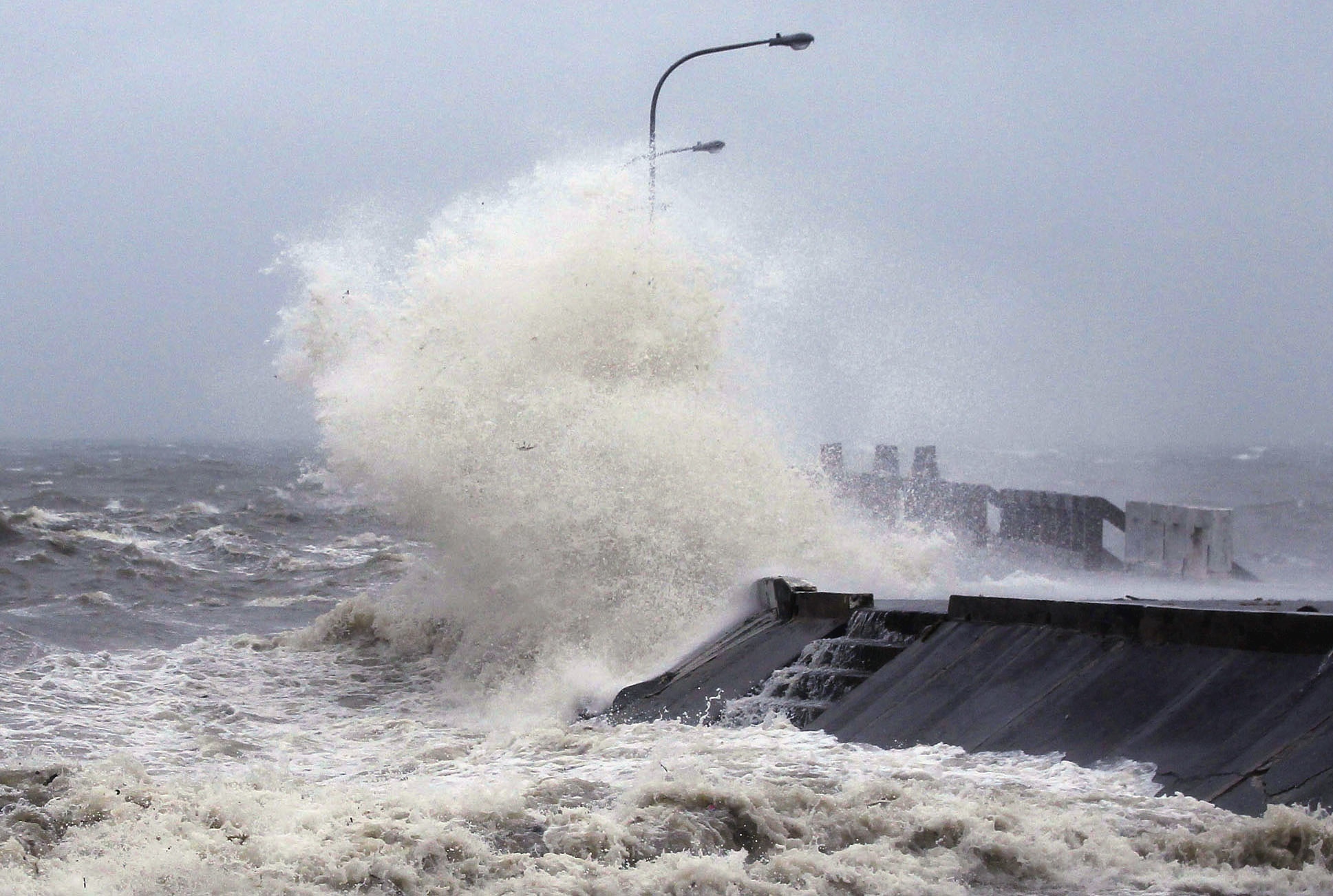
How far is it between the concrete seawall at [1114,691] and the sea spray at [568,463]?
96.7 inches

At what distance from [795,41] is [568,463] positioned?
6850 millimetres

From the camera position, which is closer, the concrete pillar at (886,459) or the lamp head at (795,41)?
the lamp head at (795,41)

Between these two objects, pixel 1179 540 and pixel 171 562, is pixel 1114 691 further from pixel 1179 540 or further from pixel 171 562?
pixel 171 562

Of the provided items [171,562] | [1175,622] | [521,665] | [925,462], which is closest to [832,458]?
[925,462]

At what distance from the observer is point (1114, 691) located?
227 inches

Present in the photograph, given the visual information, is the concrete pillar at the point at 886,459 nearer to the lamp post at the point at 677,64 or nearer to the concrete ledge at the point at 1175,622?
the lamp post at the point at 677,64

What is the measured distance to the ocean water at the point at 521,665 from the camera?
4.27 meters

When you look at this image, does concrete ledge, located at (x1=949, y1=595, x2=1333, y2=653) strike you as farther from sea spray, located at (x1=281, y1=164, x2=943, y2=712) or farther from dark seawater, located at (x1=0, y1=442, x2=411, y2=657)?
dark seawater, located at (x1=0, y1=442, x2=411, y2=657)

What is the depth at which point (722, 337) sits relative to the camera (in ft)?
45.8

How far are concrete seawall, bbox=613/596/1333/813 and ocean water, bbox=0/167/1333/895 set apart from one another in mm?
243

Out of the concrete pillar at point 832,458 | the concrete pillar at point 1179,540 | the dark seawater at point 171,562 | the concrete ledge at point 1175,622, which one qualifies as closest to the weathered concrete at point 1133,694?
the concrete ledge at point 1175,622

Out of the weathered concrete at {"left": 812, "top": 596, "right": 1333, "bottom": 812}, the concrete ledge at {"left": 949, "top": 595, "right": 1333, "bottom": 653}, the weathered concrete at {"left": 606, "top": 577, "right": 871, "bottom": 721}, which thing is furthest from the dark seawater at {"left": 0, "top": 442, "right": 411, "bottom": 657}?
the concrete ledge at {"left": 949, "top": 595, "right": 1333, "bottom": 653}

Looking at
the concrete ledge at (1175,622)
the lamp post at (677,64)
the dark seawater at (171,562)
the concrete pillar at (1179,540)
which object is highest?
the lamp post at (677,64)

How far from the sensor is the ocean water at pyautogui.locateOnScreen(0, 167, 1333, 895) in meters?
4.27
